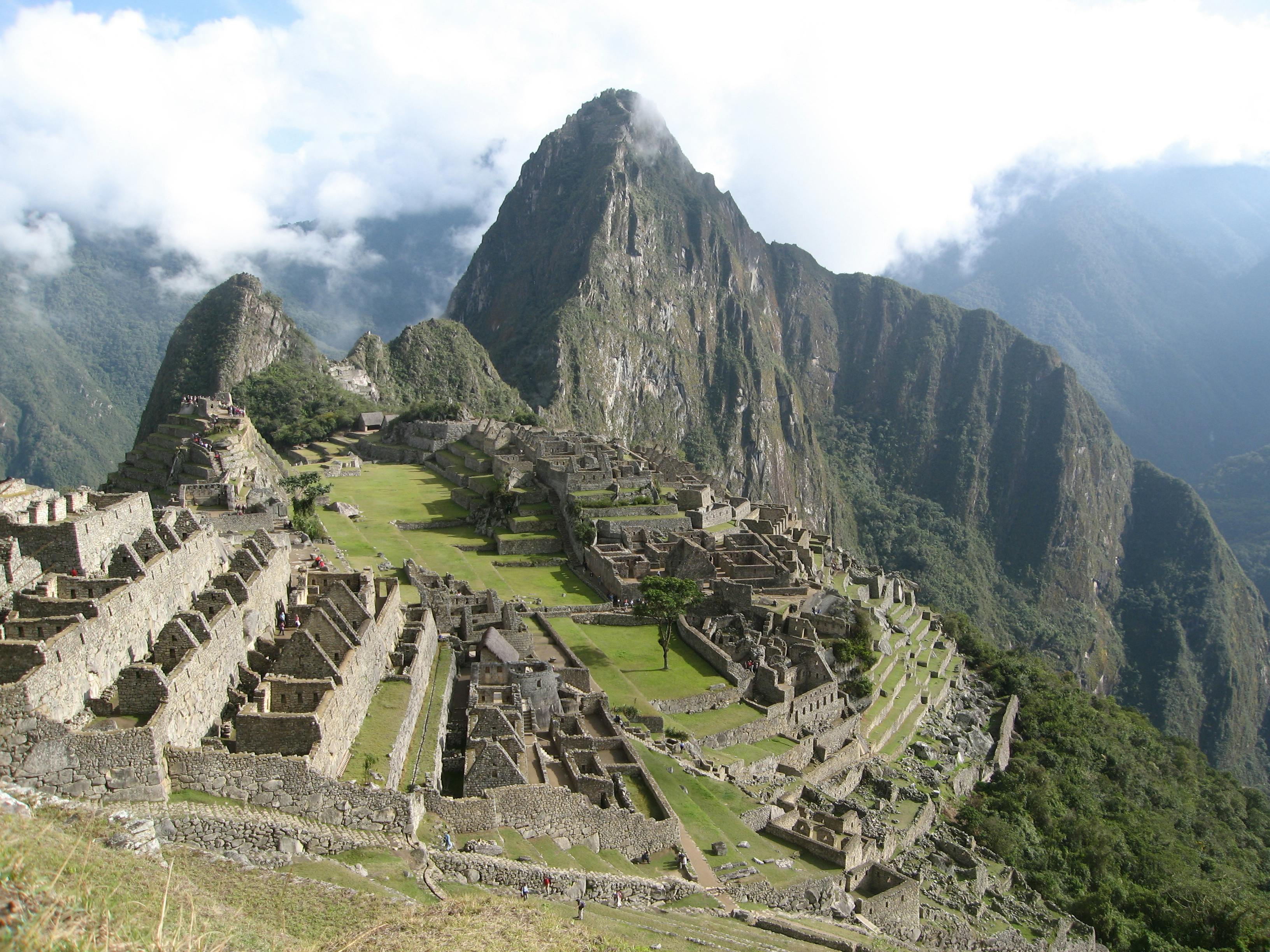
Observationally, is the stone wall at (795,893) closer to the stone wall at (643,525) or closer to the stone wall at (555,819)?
the stone wall at (555,819)

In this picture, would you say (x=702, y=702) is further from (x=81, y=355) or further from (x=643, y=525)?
(x=81, y=355)

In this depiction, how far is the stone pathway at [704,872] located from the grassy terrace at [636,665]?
749 centimetres

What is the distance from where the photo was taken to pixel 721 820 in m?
24.8

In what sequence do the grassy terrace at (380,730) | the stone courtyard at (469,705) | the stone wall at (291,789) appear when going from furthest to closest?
the grassy terrace at (380,730), the stone courtyard at (469,705), the stone wall at (291,789)

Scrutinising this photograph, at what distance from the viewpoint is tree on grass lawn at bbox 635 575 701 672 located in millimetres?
37438

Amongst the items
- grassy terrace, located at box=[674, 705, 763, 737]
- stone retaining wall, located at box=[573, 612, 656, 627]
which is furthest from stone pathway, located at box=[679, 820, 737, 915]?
stone retaining wall, located at box=[573, 612, 656, 627]

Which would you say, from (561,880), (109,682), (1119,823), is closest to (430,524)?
(109,682)

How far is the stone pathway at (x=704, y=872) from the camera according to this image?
66.9 feet

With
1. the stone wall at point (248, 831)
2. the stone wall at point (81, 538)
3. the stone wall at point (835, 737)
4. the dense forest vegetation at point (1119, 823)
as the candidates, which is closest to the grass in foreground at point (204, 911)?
the stone wall at point (248, 831)

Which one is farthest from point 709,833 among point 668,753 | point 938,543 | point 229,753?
point 938,543

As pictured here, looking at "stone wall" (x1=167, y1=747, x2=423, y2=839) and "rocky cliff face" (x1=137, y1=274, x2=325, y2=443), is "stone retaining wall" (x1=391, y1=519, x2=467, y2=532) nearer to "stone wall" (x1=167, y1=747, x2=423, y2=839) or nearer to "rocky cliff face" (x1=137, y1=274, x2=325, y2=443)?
"stone wall" (x1=167, y1=747, x2=423, y2=839)

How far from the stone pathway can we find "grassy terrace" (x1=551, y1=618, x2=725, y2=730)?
24.6 feet

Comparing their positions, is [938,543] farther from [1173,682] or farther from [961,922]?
[961,922]

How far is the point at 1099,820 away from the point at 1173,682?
122 meters
